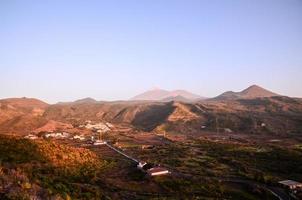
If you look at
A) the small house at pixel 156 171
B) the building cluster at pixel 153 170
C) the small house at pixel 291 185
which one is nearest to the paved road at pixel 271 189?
the small house at pixel 291 185

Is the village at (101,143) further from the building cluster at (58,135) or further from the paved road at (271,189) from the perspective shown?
Answer: the paved road at (271,189)

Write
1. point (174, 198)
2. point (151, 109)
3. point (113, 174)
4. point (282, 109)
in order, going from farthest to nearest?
point (151, 109) < point (282, 109) < point (113, 174) < point (174, 198)

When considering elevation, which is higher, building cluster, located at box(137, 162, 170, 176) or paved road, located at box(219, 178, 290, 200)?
building cluster, located at box(137, 162, 170, 176)

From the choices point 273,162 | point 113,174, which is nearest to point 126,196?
point 113,174

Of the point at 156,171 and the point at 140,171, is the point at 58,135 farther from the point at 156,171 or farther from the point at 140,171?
the point at 156,171

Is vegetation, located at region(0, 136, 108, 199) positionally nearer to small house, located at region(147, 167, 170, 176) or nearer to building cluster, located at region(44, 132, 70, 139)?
small house, located at region(147, 167, 170, 176)

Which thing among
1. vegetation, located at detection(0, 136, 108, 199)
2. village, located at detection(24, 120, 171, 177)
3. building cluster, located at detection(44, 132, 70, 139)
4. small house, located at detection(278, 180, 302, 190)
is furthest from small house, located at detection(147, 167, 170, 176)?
building cluster, located at detection(44, 132, 70, 139)

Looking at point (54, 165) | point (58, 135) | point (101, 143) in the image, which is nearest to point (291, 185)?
point (54, 165)

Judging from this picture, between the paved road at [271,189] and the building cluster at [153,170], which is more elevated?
the building cluster at [153,170]

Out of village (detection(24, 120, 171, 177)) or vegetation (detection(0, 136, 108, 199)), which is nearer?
vegetation (detection(0, 136, 108, 199))

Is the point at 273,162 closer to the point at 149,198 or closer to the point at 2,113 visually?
the point at 149,198

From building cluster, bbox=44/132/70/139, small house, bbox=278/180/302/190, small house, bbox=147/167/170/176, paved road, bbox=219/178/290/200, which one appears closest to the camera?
paved road, bbox=219/178/290/200
